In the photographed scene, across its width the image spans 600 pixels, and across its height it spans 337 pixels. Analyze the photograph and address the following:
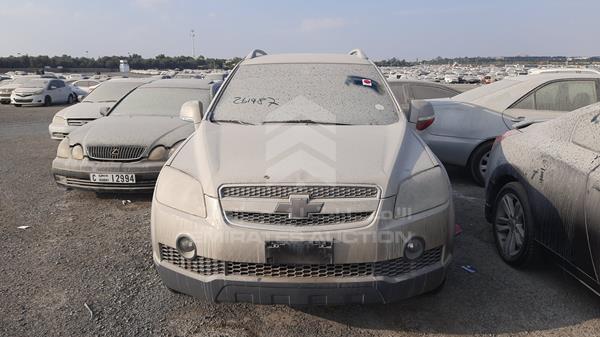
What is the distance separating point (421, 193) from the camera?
9.14ft

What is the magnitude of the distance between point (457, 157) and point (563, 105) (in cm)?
153

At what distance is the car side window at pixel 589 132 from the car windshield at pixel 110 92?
881 cm

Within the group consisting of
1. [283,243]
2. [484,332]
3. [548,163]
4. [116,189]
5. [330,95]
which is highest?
[330,95]

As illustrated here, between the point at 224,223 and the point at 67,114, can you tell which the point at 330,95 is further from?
the point at 67,114

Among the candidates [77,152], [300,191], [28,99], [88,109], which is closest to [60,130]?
[88,109]

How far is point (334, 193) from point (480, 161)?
14.2 feet

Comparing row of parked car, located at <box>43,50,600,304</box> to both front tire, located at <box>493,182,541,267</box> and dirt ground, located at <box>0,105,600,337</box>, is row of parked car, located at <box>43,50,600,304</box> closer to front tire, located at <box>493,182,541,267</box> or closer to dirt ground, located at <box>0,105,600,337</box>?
front tire, located at <box>493,182,541,267</box>

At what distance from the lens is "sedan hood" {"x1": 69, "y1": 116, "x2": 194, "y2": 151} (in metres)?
5.50

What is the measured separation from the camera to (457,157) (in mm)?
6391

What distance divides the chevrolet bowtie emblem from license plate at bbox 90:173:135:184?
3.27m

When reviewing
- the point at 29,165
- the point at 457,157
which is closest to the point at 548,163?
the point at 457,157

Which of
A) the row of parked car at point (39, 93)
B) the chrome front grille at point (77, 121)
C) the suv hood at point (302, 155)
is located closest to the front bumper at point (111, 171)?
the suv hood at point (302, 155)

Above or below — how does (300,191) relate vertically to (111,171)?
above

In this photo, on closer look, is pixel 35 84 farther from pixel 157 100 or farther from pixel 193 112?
pixel 193 112
